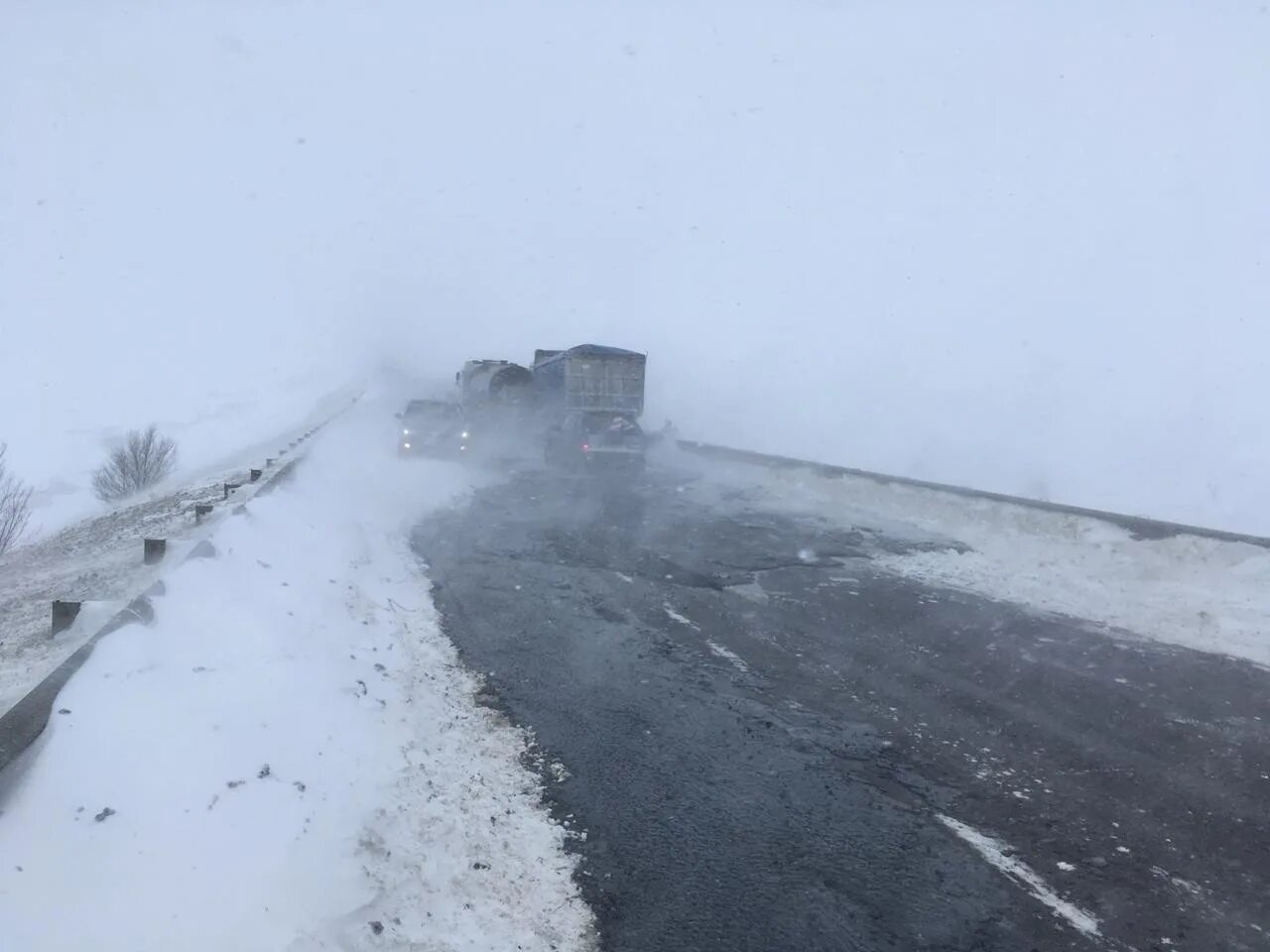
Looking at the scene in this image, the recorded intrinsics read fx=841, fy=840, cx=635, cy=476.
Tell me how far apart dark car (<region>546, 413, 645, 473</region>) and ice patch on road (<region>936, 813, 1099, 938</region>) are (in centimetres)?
1998

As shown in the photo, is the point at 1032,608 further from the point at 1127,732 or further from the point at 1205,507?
the point at 1205,507

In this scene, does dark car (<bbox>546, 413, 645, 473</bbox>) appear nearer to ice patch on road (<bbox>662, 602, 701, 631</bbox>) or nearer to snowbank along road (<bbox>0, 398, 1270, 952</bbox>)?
snowbank along road (<bbox>0, 398, 1270, 952</bbox>)

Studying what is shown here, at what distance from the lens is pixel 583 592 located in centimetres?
1160

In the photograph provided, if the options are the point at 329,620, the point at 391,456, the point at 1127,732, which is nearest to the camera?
the point at 1127,732

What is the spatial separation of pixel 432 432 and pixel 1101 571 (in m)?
20.8

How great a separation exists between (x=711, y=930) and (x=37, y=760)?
3.52 meters

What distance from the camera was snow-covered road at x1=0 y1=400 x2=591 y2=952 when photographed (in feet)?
12.3

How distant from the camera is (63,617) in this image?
626 cm

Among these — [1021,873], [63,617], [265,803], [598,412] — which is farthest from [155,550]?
[598,412]

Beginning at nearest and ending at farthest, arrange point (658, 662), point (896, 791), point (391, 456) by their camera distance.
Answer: point (896, 791), point (658, 662), point (391, 456)

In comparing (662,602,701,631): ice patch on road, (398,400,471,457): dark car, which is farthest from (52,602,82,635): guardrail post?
(398,400,471,457): dark car

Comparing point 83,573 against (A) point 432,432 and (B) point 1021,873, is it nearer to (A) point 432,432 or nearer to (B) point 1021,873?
(B) point 1021,873

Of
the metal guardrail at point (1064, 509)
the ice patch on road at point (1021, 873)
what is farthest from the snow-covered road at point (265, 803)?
the metal guardrail at point (1064, 509)

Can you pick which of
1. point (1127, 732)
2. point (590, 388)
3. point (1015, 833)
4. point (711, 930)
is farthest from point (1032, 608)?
point (590, 388)
